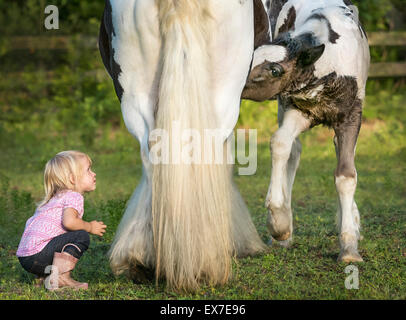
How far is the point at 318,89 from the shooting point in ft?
15.8

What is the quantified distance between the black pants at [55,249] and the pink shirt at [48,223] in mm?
31

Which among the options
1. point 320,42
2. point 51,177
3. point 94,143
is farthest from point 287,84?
point 94,143

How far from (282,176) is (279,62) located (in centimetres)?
89

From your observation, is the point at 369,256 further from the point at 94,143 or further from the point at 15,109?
the point at 15,109

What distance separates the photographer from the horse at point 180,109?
11.5 ft

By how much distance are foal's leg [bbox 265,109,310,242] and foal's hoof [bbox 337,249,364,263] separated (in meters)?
0.42

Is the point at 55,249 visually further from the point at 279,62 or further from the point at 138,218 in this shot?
the point at 279,62

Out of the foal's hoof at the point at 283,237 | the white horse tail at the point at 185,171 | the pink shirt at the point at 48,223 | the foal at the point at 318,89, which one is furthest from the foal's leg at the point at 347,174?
the pink shirt at the point at 48,223

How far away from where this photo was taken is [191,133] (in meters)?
3.53

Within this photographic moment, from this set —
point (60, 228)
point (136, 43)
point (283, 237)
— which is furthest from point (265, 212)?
point (136, 43)
